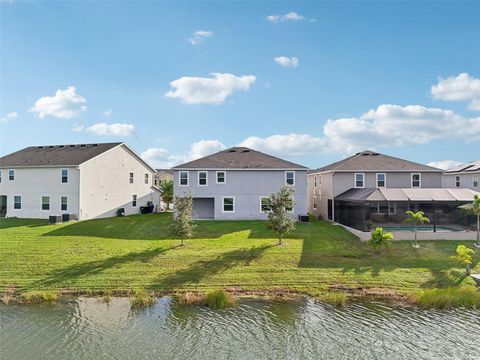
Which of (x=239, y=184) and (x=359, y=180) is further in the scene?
(x=359, y=180)

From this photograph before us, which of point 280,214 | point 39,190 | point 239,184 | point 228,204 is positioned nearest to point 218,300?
point 280,214

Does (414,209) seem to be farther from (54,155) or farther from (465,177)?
(54,155)

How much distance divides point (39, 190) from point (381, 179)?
32583mm

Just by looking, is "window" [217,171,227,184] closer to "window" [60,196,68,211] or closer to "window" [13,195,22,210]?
"window" [60,196,68,211]

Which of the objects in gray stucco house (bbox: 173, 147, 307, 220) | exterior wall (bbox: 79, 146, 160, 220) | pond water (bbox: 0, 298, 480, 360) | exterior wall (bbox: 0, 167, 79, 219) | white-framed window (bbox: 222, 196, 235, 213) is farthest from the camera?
exterior wall (bbox: 79, 146, 160, 220)

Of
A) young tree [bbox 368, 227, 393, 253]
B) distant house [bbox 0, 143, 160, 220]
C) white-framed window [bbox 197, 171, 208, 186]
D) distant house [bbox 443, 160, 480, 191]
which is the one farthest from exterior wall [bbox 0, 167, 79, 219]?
distant house [bbox 443, 160, 480, 191]

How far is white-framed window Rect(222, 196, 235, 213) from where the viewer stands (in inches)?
1293

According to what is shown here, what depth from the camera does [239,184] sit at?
3284cm

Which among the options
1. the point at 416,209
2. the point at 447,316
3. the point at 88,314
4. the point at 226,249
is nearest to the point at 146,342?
the point at 88,314

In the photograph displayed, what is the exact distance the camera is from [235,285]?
18078 millimetres

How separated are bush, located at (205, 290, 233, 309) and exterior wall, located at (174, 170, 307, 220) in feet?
53.5

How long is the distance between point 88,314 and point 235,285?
22.6 feet

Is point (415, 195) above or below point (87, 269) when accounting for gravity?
above

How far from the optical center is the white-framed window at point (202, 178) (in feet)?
108
